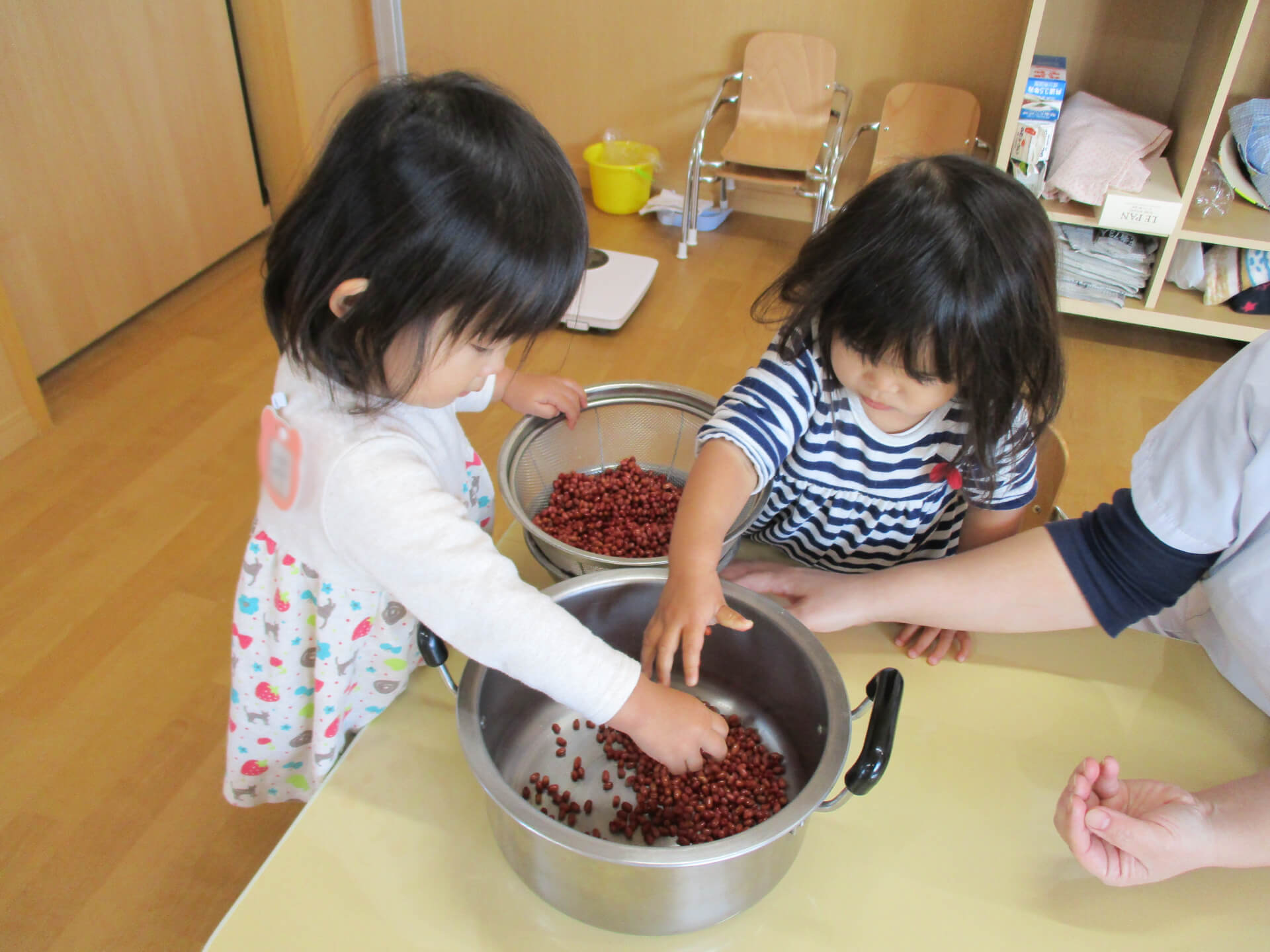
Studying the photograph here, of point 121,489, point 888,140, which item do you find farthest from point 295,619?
point 888,140

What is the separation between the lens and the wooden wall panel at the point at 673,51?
9.12ft

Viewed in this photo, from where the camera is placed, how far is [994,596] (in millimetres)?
857

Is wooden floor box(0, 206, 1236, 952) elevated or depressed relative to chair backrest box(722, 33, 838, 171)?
depressed

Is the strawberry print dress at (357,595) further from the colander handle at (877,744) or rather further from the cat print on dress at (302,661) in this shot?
the colander handle at (877,744)

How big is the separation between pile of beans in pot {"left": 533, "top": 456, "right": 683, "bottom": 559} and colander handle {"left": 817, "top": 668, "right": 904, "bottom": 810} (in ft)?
1.30

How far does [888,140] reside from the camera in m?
2.83

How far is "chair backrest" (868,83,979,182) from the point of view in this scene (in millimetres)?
2744

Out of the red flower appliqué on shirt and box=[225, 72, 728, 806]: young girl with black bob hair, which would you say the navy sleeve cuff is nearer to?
the red flower appliqué on shirt

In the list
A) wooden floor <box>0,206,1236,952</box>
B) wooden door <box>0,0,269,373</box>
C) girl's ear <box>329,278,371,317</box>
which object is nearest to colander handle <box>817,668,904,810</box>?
girl's ear <box>329,278,371,317</box>

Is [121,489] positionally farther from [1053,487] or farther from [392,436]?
[1053,487]

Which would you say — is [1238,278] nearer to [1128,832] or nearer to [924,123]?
[924,123]

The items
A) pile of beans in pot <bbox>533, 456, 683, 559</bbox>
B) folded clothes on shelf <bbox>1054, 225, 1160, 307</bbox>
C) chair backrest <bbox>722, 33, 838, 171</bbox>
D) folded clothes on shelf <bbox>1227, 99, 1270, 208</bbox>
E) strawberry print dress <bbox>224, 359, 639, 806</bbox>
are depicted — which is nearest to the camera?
strawberry print dress <bbox>224, 359, 639, 806</bbox>

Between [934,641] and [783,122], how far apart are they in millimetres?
2506

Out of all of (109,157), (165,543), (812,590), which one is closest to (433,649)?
(812,590)
